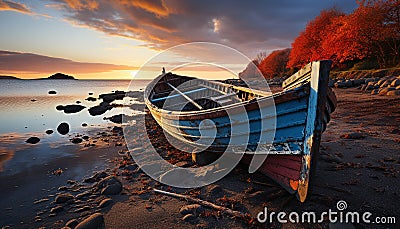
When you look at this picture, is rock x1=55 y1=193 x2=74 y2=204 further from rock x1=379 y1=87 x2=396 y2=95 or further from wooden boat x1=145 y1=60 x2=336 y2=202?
rock x1=379 y1=87 x2=396 y2=95

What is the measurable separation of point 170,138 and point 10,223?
6995mm

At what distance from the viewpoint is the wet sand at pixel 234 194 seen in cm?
414

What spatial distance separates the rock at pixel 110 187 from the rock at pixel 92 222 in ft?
3.88

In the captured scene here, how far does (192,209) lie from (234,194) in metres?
1.12

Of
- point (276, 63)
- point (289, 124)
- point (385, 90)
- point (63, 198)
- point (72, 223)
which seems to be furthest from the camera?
point (276, 63)

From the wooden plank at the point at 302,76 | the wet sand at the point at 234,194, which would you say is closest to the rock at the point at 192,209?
the wet sand at the point at 234,194

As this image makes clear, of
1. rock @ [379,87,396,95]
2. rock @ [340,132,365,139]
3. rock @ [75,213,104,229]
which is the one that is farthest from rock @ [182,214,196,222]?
rock @ [379,87,396,95]

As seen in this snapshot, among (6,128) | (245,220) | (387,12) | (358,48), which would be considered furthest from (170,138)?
(387,12)

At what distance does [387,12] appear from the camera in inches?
1189

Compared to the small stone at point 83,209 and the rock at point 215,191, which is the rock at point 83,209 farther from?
the rock at point 215,191

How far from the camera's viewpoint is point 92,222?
13.8 ft

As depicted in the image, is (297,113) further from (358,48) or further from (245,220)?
(358,48)

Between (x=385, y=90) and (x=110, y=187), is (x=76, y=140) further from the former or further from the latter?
(x=385, y=90)

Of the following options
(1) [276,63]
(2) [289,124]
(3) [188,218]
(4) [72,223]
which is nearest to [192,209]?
(3) [188,218]
